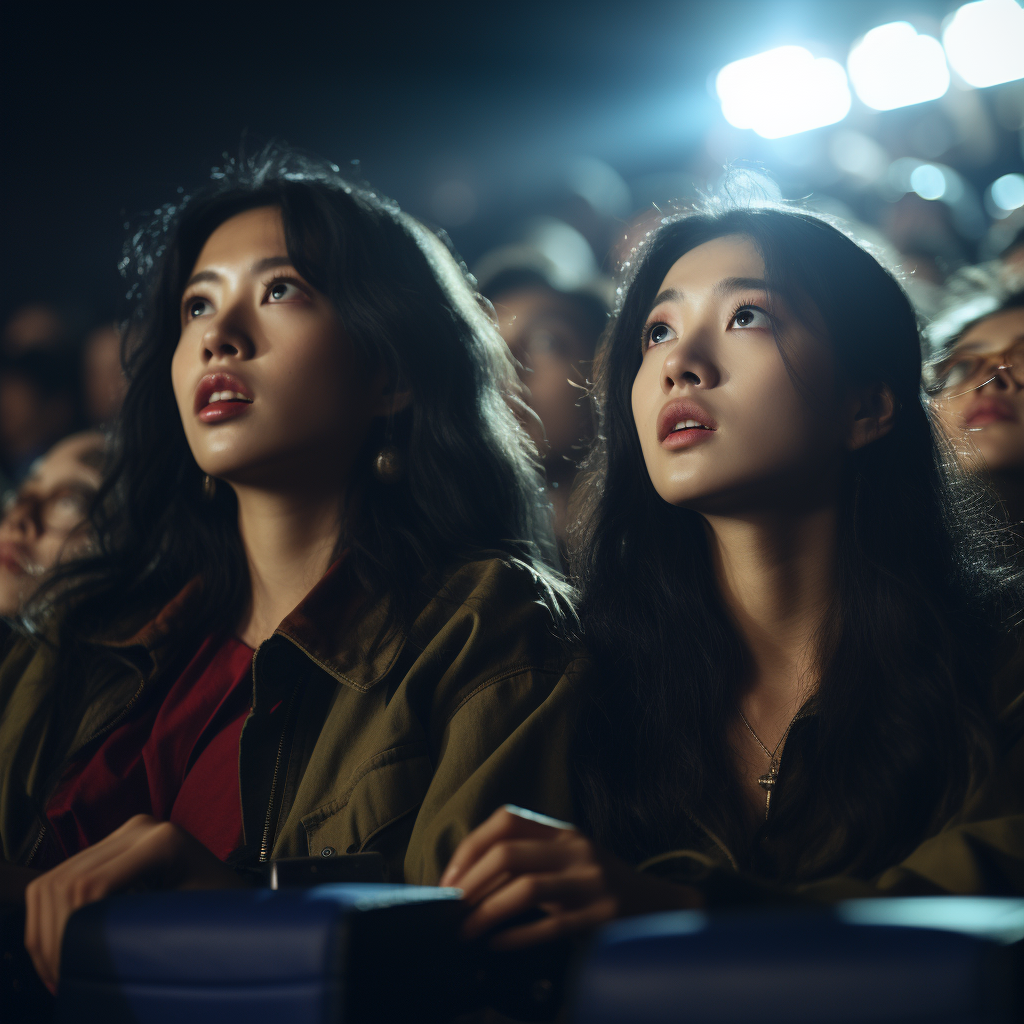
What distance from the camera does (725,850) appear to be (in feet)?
4.13

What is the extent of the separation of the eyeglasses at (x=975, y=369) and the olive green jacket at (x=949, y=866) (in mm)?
839

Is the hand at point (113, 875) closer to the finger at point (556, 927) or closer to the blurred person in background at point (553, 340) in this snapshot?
the finger at point (556, 927)

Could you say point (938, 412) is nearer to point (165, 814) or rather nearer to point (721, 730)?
point (721, 730)

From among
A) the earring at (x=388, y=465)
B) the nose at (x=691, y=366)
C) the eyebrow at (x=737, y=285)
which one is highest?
the eyebrow at (x=737, y=285)

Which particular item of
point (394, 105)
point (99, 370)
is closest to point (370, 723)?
point (99, 370)

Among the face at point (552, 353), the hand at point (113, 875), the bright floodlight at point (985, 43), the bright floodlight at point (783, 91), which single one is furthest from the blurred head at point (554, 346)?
the bright floodlight at point (985, 43)

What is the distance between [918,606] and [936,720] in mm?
178

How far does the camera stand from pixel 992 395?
6.15 feet

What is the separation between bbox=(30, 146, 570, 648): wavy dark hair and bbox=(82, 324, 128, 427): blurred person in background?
1171 mm

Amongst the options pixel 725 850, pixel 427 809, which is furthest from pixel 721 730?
pixel 427 809

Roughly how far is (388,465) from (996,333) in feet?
3.74

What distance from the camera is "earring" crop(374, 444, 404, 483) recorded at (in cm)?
175

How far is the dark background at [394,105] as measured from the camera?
13.4ft

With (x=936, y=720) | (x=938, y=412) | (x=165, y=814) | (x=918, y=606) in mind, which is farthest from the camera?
(x=938, y=412)
